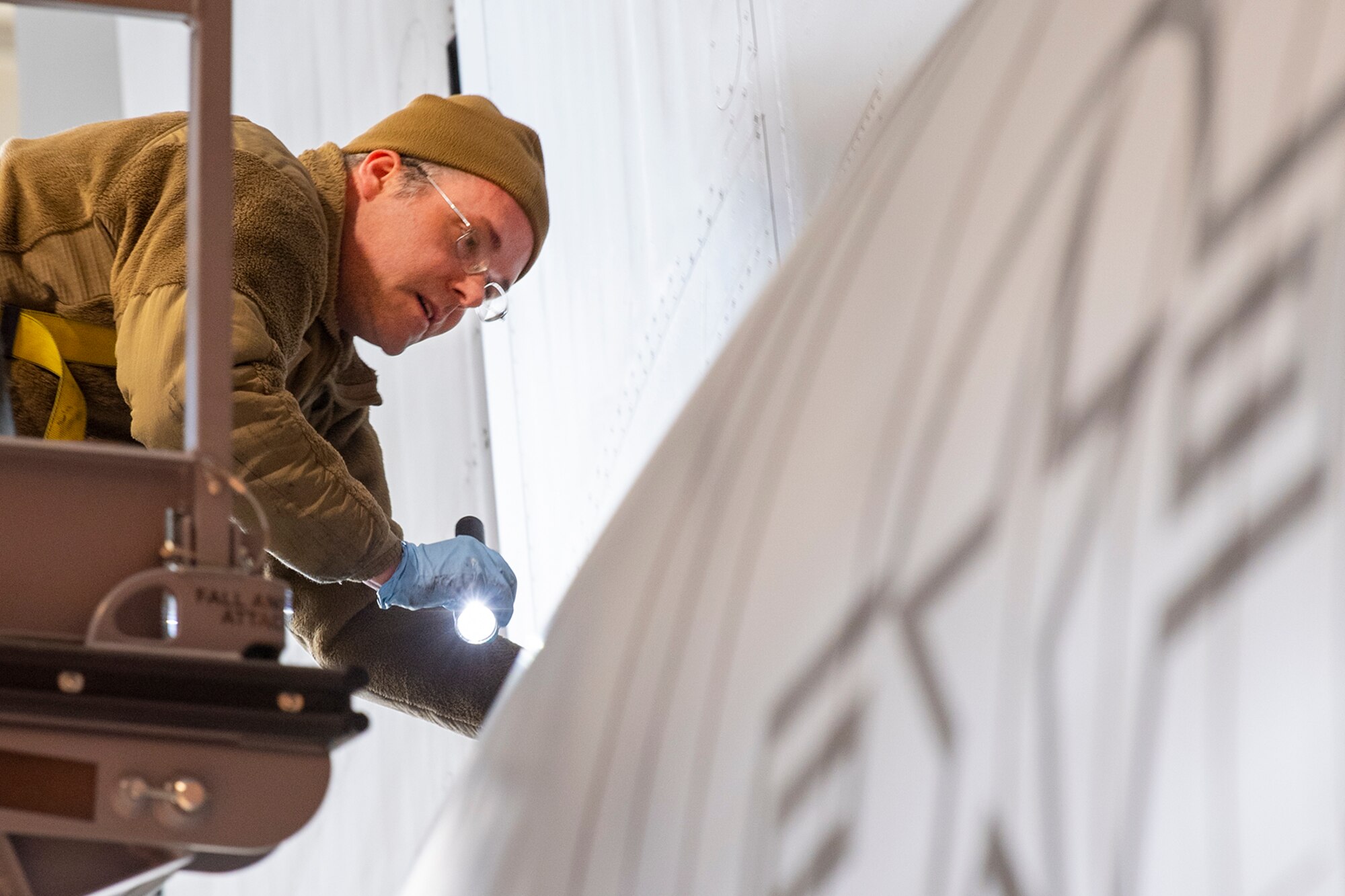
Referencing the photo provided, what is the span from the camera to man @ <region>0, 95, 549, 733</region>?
1.61 meters

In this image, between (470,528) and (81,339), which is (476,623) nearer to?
(470,528)

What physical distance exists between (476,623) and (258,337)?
56 centimetres

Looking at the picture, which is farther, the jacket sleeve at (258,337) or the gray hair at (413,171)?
the gray hair at (413,171)

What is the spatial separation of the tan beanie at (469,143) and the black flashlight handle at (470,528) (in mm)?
467

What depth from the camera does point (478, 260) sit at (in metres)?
2.14

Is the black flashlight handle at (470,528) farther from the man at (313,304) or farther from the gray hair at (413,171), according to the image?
the gray hair at (413,171)

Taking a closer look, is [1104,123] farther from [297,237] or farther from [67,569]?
[297,237]

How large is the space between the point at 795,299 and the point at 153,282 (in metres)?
1.08

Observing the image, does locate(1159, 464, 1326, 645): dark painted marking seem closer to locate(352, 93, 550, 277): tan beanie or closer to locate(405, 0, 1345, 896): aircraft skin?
locate(405, 0, 1345, 896): aircraft skin

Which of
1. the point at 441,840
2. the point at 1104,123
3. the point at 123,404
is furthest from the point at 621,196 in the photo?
the point at 1104,123

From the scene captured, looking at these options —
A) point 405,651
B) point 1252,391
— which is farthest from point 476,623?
point 1252,391

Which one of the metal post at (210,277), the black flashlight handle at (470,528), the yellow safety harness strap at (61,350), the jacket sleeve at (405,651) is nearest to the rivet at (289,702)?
the metal post at (210,277)

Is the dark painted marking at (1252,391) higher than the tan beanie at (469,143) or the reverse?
the reverse

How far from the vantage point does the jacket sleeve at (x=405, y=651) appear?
7.20 ft
